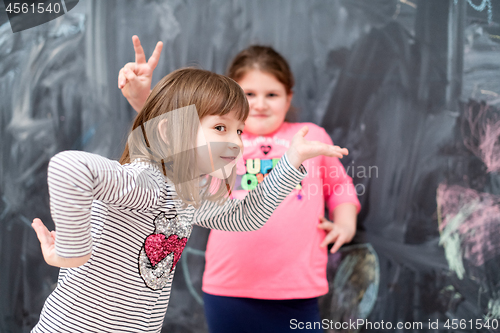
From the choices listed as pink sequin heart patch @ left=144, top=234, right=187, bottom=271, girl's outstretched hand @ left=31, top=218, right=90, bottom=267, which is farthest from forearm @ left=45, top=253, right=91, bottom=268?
pink sequin heart patch @ left=144, top=234, right=187, bottom=271

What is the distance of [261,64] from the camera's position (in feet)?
3.66

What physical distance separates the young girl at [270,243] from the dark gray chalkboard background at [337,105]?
19 cm

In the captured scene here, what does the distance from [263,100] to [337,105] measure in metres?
0.32

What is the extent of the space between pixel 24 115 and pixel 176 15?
2.04 feet

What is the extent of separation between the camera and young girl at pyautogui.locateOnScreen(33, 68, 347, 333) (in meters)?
0.66

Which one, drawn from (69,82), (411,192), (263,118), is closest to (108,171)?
(263,118)

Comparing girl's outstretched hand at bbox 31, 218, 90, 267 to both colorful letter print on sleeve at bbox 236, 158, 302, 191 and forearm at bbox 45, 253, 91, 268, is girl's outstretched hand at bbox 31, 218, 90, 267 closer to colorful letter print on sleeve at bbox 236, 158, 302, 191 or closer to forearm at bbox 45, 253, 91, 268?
A: forearm at bbox 45, 253, 91, 268

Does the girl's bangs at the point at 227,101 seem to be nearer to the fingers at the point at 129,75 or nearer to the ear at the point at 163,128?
the ear at the point at 163,128

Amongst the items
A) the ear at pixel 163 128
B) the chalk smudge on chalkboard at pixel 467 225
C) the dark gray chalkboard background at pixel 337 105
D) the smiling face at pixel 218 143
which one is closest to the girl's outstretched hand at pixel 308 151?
the smiling face at pixel 218 143

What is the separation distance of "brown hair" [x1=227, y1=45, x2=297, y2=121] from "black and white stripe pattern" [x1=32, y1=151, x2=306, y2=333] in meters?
0.46

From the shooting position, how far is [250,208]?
32.0 inches

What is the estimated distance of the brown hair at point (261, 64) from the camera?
111 centimetres

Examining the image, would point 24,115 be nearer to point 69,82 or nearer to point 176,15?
point 69,82

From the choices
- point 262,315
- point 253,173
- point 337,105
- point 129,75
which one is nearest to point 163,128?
point 129,75
